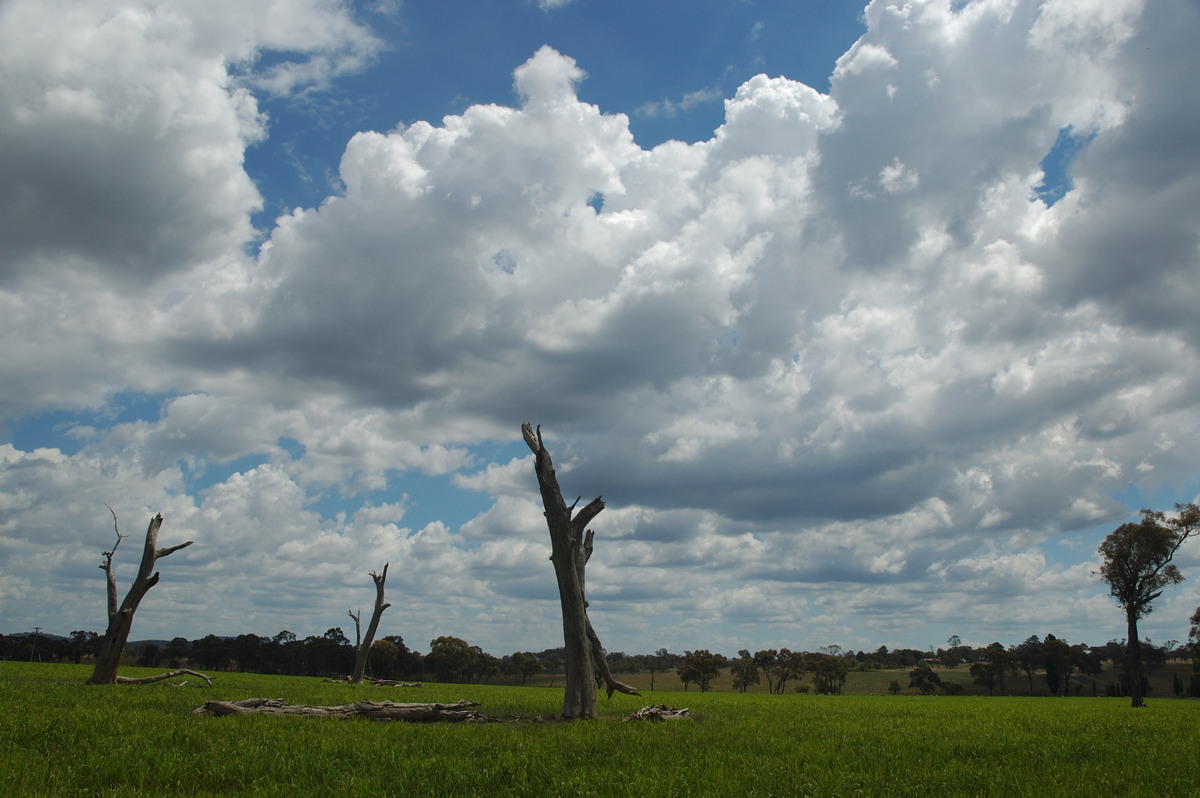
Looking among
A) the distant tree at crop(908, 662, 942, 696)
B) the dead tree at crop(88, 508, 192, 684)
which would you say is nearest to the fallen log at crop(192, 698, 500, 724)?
the dead tree at crop(88, 508, 192, 684)

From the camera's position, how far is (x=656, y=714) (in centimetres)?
Answer: 2034

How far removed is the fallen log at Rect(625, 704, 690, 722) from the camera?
19969 mm

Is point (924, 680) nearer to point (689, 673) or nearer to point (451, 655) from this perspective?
point (689, 673)

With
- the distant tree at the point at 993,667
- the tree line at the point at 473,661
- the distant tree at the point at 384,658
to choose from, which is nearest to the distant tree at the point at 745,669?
the tree line at the point at 473,661

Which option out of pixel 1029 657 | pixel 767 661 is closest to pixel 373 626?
pixel 767 661

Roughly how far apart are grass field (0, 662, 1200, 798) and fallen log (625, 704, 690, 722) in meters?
1.84

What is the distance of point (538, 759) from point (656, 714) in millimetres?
9293

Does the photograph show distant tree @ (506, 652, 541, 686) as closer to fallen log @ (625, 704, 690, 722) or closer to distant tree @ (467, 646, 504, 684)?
distant tree @ (467, 646, 504, 684)

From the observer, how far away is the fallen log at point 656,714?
65.5ft

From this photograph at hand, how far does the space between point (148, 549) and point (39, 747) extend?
19617mm

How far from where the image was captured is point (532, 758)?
1196 cm

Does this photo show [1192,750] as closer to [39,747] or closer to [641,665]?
[39,747]

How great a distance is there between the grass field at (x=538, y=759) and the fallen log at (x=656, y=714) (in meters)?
1.84

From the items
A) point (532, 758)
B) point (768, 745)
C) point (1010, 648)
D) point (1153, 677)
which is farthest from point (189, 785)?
point (1153, 677)
